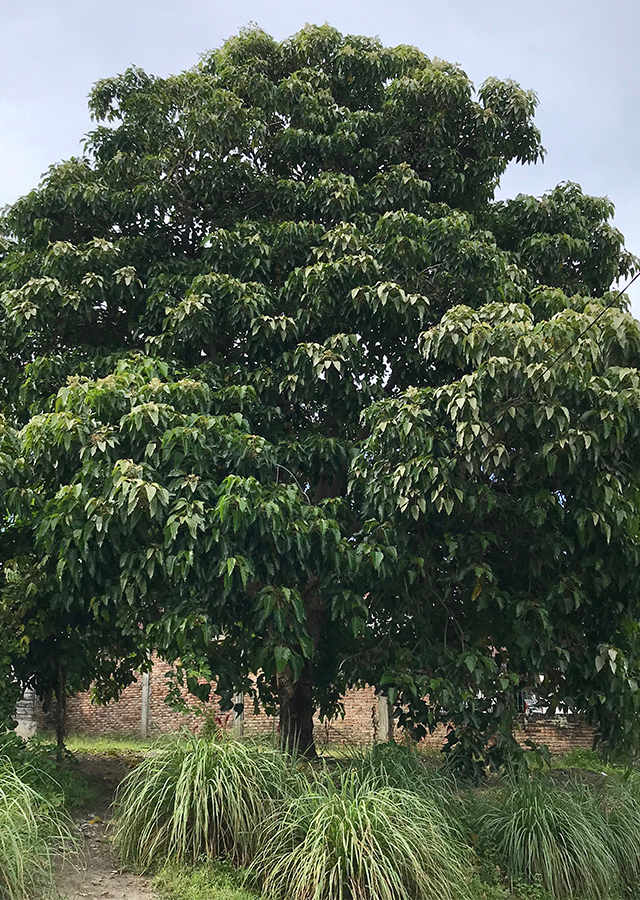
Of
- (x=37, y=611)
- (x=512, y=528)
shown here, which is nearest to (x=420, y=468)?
(x=512, y=528)

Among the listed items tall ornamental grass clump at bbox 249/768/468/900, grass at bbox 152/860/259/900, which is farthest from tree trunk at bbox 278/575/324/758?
grass at bbox 152/860/259/900

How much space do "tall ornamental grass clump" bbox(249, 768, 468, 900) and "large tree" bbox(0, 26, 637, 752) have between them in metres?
1.26

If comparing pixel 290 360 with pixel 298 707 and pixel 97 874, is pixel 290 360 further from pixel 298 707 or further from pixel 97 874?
pixel 97 874

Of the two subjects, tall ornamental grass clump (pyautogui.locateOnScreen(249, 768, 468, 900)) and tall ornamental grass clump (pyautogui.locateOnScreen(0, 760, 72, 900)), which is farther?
tall ornamental grass clump (pyautogui.locateOnScreen(249, 768, 468, 900))

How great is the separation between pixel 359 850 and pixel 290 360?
462 cm

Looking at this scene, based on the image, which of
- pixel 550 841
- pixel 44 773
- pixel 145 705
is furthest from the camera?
pixel 145 705

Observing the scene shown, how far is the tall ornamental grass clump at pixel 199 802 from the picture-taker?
6363mm

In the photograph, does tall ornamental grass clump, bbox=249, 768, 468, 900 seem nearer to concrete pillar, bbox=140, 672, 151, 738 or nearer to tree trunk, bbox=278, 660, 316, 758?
tree trunk, bbox=278, 660, 316, 758

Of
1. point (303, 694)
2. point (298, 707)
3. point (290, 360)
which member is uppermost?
point (290, 360)

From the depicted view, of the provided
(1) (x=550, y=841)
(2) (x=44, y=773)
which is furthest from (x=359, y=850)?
(2) (x=44, y=773)

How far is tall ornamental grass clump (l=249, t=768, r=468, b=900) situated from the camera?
583 cm

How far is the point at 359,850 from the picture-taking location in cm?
589

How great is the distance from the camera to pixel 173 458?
281 inches

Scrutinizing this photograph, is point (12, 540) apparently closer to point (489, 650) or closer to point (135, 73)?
point (489, 650)
